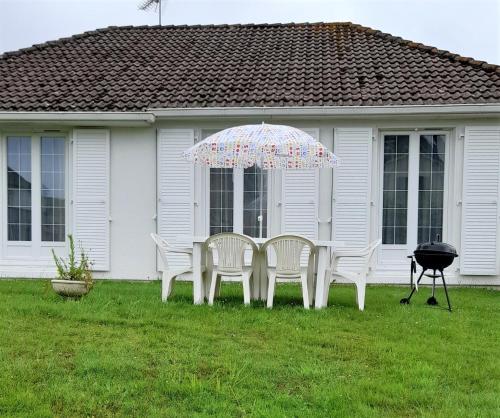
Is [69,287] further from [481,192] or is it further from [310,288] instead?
[481,192]

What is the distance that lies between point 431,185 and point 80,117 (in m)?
6.11

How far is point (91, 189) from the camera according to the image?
9328 mm

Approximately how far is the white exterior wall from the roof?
1.25ft

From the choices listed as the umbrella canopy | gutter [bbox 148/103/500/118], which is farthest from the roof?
the umbrella canopy

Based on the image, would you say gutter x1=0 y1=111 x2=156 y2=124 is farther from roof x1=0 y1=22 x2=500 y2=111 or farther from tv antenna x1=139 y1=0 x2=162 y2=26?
tv antenna x1=139 y1=0 x2=162 y2=26

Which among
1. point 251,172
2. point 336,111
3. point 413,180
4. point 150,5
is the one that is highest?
point 150,5

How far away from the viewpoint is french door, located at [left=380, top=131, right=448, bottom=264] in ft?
29.8

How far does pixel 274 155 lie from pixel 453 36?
18231 millimetres

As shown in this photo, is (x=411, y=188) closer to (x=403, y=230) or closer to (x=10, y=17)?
(x=403, y=230)

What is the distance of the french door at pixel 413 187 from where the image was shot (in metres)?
9.09

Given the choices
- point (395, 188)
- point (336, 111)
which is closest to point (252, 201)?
point (336, 111)

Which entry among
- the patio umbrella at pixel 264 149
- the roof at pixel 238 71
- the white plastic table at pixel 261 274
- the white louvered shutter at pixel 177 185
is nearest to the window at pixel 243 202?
the white louvered shutter at pixel 177 185

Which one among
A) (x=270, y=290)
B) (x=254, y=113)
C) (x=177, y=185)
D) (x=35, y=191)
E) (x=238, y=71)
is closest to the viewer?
(x=270, y=290)

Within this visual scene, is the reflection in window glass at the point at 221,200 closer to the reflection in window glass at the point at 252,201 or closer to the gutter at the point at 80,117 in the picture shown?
the reflection in window glass at the point at 252,201
